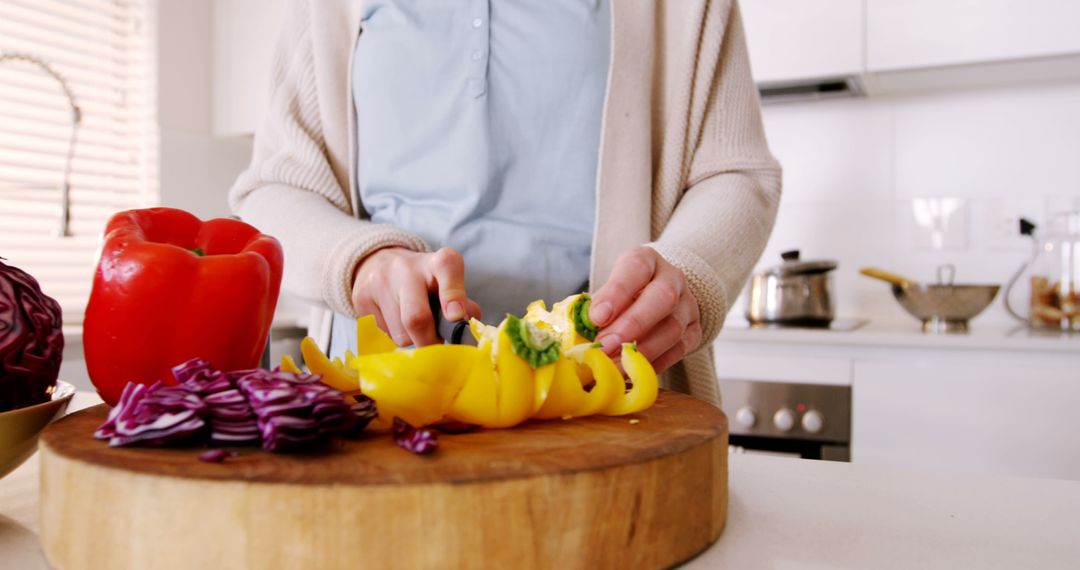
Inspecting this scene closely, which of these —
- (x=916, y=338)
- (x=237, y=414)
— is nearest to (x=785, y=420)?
(x=916, y=338)

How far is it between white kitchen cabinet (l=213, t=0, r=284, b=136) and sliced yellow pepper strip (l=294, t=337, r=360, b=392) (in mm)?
2257

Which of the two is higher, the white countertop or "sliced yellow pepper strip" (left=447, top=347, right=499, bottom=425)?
"sliced yellow pepper strip" (left=447, top=347, right=499, bottom=425)

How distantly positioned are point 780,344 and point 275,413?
5.10 feet

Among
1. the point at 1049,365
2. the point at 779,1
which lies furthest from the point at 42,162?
the point at 1049,365

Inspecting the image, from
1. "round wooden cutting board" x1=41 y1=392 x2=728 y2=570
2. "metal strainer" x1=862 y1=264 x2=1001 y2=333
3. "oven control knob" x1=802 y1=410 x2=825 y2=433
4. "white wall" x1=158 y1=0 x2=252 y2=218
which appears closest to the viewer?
"round wooden cutting board" x1=41 y1=392 x2=728 y2=570

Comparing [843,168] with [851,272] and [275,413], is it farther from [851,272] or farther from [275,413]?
[275,413]

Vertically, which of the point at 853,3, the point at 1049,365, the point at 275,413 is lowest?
the point at 1049,365

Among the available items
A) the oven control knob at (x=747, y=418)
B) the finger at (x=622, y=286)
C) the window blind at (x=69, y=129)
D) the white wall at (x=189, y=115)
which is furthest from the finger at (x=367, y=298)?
the white wall at (x=189, y=115)

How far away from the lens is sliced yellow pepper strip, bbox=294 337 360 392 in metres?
0.59

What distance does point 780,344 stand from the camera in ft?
6.01

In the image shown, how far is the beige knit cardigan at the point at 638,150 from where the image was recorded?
93 centimetres

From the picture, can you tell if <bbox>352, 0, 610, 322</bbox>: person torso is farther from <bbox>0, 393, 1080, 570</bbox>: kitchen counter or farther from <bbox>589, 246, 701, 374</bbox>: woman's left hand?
<bbox>0, 393, 1080, 570</bbox>: kitchen counter

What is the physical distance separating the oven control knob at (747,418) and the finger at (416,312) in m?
1.26

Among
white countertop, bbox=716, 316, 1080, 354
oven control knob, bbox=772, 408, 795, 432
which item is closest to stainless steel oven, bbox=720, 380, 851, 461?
oven control knob, bbox=772, 408, 795, 432
